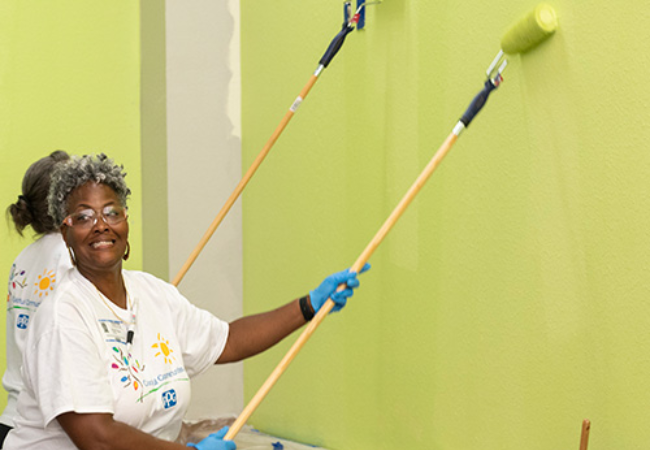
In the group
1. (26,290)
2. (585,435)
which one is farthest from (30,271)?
(585,435)

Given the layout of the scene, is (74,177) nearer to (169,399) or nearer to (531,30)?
(169,399)

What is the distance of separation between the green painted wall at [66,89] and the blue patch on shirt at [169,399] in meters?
1.70

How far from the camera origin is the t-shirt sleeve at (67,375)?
1.65 m

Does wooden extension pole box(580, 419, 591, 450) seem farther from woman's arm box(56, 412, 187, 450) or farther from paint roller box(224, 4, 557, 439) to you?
woman's arm box(56, 412, 187, 450)

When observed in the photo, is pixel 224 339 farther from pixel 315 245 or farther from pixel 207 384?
pixel 207 384

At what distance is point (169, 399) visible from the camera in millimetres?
1828

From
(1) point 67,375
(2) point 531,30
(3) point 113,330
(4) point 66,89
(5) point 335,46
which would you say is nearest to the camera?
(1) point 67,375

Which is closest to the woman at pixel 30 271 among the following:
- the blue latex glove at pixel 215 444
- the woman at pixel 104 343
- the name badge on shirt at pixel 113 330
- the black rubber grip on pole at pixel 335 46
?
the woman at pixel 104 343

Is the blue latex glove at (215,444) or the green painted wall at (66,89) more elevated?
the green painted wall at (66,89)

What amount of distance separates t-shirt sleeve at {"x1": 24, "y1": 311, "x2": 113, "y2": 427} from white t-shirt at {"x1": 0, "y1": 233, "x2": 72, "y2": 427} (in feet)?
2.16

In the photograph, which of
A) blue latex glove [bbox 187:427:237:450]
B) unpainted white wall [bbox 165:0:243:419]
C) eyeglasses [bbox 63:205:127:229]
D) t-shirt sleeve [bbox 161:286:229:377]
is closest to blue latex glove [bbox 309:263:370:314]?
t-shirt sleeve [bbox 161:286:229:377]

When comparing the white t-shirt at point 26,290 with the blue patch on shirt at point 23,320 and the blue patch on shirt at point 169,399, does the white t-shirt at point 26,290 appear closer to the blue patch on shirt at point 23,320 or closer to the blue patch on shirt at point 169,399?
the blue patch on shirt at point 23,320

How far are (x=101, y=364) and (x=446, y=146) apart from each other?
87 cm

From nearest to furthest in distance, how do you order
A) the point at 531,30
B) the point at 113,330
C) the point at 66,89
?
1. the point at 113,330
2. the point at 531,30
3. the point at 66,89
